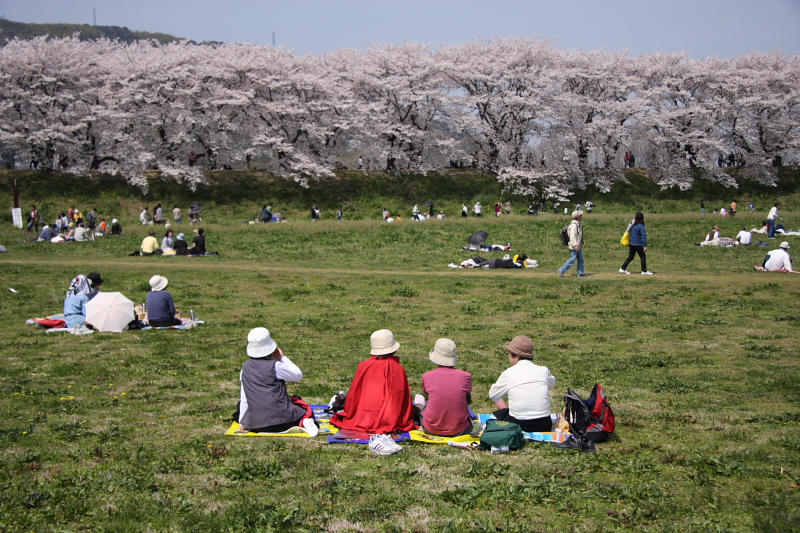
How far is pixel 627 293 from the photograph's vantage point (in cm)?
1939

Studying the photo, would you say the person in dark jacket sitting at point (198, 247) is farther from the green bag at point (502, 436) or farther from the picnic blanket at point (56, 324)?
the green bag at point (502, 436)

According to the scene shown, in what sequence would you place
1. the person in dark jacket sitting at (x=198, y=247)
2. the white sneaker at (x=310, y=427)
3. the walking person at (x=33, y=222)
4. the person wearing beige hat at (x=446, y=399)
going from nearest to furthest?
the person wearing beige hat at (x=446, y=399) → the white sneaker at (x=310, y=427) → the person in dark jacket sitting at (x=198, y=247) → the walking person at (x=33, y=222)

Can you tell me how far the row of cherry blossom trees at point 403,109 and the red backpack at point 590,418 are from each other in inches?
1699

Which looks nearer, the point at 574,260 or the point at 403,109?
the point at 574,260

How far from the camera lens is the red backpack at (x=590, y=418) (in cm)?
805

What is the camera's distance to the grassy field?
612cm

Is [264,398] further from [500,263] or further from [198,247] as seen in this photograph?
[198,247]

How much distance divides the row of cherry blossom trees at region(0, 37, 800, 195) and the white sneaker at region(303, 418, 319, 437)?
41.6m

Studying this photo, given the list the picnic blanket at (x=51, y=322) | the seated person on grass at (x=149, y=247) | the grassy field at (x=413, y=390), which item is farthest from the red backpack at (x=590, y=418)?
the seated person on grass at (x=149, y=247)

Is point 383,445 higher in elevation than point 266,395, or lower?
lower

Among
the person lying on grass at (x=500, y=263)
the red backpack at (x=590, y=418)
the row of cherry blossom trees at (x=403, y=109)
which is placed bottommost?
the person lying on grass at (x=500, y=263)

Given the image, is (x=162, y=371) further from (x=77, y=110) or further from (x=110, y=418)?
(x=77, y=110)

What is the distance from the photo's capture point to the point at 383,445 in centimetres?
774

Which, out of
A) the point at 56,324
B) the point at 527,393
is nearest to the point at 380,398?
the point at 527,393
